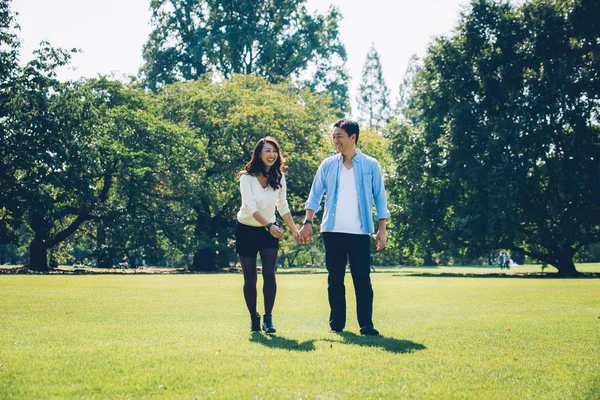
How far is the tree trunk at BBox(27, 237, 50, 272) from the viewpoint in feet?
110

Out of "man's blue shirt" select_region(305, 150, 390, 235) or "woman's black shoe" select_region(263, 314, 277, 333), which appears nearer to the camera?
"woman's black shoe" select_region(263, 314, 277, 333)

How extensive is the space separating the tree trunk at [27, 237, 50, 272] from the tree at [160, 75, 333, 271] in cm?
766

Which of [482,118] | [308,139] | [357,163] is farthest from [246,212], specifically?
[308,139]

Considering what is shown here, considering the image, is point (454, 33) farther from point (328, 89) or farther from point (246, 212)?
point (246, 212)

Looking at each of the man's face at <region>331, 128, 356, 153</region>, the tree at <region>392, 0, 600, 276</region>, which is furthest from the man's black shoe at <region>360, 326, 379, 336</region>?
the tree at <region>392, 0, 600, 276</region>

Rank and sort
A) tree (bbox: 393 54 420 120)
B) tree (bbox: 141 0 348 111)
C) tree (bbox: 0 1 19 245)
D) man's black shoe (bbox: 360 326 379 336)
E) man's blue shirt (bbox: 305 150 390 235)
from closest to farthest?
man's black shoe (bbox: 360 326 379 336), man's blue shirt (bbox: 305 150 390 235), tree (bbox: 0 1 19 245), tree (bbox: 141 0 348 111), tree (bbox: 393 54 420 120)

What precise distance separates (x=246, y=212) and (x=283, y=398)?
353cm

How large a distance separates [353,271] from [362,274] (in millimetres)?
140

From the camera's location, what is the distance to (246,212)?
7188 mm

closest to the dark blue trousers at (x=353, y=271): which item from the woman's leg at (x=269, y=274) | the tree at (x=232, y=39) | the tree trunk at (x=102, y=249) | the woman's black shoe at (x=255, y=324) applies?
the woman's leg at (x=269, y=274)

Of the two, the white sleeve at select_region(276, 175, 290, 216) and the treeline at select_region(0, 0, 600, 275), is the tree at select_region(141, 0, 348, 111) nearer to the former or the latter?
the treeline at select_region(0, 0, 600, 275)

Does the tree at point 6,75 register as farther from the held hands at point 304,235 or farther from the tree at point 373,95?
the tree at point 373,95

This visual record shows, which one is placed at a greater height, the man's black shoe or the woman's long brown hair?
the woman's long brown hair

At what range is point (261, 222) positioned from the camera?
705 cm
